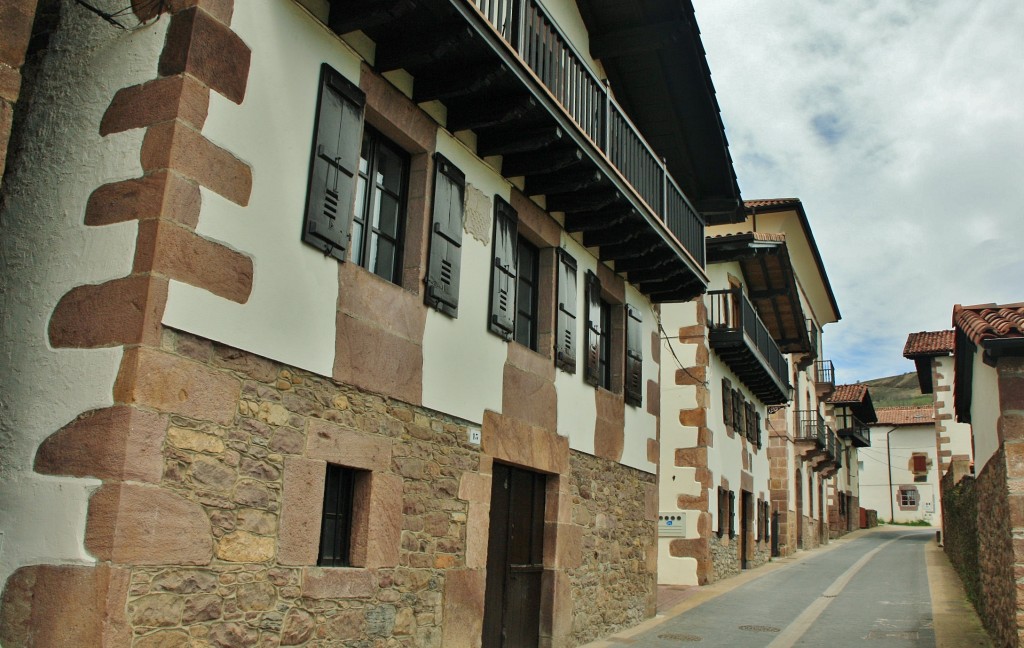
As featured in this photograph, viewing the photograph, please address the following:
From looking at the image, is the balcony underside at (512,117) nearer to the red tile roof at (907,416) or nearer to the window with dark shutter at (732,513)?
the window with dark shutter at (732,513)

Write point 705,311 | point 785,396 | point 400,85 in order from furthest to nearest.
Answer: point 785,396 → point 705,311 → point 400,85

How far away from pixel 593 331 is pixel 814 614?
602 cm

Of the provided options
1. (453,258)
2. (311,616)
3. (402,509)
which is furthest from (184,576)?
(453,258)

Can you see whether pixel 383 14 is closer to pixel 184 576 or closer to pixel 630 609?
pixel 184 576

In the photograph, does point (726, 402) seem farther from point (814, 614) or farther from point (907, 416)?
point (907, 416)

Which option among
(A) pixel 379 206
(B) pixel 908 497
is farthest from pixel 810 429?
(B) pixel 908 497

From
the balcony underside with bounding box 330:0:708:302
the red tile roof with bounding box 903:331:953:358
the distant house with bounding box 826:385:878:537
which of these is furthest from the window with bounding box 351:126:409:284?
the distant house with bounding box 826:385:878:537

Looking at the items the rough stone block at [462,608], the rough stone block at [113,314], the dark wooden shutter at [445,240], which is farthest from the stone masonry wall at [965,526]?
the rough stone block at [113,314]

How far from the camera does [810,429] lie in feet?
96.9

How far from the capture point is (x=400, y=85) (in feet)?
22.9

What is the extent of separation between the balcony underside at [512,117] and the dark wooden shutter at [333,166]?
0.47 metres

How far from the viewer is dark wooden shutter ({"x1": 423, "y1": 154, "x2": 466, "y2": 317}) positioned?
279 inches

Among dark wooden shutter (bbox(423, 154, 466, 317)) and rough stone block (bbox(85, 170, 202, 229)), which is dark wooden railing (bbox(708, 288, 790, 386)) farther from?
rough stone block (bbox(85, 170, 202, 229))

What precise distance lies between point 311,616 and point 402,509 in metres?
1.14
